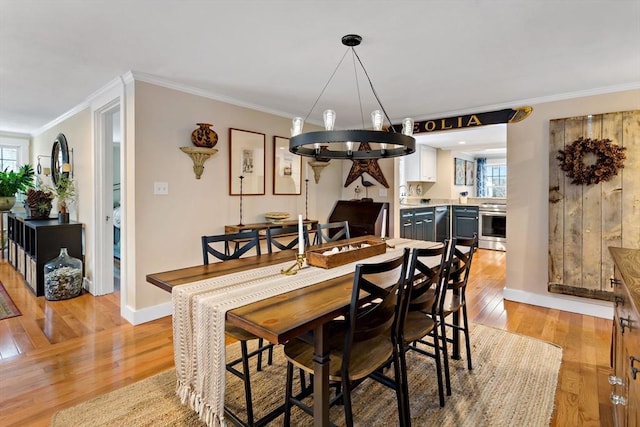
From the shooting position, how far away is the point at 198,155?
11.0ft

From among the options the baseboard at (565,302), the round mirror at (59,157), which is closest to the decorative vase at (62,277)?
the round mirror at (59,157)

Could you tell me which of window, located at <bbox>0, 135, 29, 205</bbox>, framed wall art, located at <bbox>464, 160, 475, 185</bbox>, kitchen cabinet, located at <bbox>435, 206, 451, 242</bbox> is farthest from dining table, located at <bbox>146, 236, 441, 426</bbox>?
framed wall art, located at <bbox>464, 160, 475, 185</bbox>

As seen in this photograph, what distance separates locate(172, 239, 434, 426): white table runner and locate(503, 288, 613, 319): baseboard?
2.99 meters

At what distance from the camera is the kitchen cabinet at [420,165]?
6.82m

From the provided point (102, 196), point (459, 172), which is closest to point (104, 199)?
point (102, 196)

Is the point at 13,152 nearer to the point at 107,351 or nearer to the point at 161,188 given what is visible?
the point at 161,188

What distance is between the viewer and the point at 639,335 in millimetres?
1042

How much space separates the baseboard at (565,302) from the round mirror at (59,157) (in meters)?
5.65

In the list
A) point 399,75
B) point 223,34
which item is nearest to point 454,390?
point 399,75

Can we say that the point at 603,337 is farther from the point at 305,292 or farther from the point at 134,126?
the point at 134,126

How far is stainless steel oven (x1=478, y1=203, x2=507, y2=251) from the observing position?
254 inches

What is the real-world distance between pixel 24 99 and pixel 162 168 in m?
2.18

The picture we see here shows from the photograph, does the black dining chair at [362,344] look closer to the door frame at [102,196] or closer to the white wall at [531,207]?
the white wall at [531,207]

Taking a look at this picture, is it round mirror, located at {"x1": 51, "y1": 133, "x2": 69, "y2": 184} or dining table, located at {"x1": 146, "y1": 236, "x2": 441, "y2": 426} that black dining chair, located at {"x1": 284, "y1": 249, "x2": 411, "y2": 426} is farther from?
round mirror, located at {"x1": 51, "y1": 133, "x2": 69, "y2": 184}
